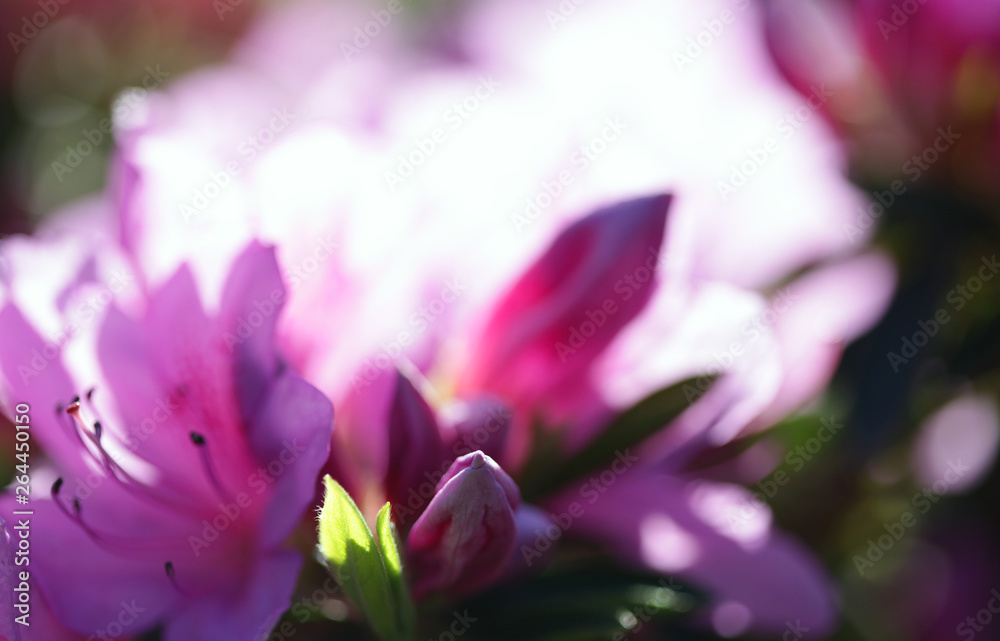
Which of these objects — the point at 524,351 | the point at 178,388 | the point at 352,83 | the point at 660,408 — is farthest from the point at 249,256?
the point at 352,83

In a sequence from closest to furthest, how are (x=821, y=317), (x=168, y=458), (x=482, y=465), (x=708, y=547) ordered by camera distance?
1. (x=482, y=465)
2. (x=168, y=458)
3. (x=708, y=547)
4. (x=821, y=317)

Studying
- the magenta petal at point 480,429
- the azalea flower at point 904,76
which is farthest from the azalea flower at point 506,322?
the azalea flower at point 904,76

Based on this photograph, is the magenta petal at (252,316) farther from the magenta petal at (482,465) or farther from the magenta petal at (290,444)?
the magenta petal at (482,465)

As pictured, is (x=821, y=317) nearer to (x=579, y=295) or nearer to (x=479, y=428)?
(x=579, y=295)

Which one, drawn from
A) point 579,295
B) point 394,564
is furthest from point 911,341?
point 394,564

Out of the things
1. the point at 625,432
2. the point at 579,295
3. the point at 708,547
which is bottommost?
the point at 708,547

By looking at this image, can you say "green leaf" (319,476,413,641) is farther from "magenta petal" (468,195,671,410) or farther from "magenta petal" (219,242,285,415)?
"magenta petal" (468,195,671,410)

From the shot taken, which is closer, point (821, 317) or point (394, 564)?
point (394, 564)

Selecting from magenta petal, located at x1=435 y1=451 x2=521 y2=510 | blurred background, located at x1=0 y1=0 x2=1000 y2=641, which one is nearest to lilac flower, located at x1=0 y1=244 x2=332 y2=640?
magenta petal, located at x1=435 y1=451 x2=521 y2=510
